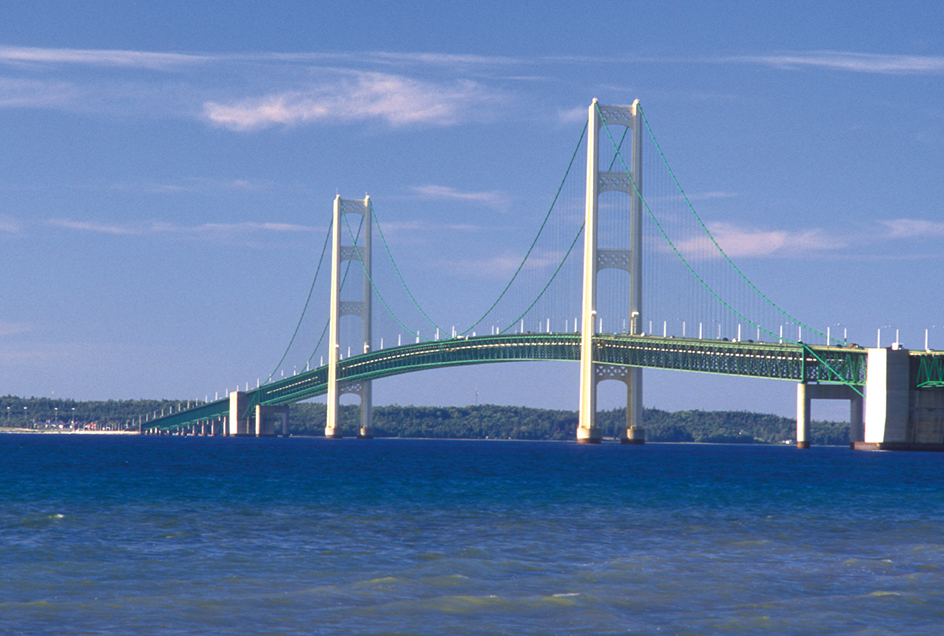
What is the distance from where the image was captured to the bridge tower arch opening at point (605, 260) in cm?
7594

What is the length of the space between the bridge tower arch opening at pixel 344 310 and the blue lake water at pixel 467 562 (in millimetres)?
80214

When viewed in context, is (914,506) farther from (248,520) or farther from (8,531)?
(8,531)

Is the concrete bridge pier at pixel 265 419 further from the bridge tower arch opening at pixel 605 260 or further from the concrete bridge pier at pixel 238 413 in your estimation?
the bridge tower arch opening at pixel 605 260

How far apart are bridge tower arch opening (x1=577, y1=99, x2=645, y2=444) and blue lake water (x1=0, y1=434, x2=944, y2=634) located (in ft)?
147

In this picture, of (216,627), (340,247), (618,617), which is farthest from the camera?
(340,247)

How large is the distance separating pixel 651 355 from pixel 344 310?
46.8 metres

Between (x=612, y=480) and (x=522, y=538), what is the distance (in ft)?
59.8

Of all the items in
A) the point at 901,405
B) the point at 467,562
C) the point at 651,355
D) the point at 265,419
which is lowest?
the point at 265,419

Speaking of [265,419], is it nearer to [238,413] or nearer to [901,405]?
[238,413]

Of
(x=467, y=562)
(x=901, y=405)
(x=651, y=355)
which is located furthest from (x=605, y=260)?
(x=467, y=562)

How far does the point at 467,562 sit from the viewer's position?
16.2 m

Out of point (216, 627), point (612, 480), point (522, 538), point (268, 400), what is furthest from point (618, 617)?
point (268, 400)

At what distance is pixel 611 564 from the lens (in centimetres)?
1616

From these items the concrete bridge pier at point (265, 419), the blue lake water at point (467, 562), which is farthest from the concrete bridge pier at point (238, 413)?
the blue lake water at point (467, 562)
